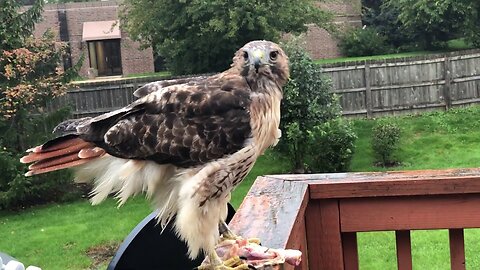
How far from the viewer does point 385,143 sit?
33.8 ft

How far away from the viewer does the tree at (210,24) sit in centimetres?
1151

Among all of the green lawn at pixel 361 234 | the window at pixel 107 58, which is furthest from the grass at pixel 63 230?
the window at pixel 107 58

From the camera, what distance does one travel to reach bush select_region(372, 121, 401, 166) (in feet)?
33.9

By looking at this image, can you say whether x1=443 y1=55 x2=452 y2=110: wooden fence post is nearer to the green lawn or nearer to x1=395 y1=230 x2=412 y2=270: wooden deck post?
the green lawn

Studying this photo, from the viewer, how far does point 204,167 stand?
1872mm

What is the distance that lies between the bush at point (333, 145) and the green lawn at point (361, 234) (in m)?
0.40

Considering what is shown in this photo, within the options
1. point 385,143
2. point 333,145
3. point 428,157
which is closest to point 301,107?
point 333,145

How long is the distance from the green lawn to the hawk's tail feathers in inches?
80.9

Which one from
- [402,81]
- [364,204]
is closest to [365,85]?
[402,81]

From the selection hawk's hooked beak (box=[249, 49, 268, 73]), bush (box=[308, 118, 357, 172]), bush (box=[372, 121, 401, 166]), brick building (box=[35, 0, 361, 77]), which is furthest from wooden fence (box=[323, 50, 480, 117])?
brick building (box=[35, 0, 361, 77])

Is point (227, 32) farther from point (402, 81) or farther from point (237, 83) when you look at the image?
point (237, 83)

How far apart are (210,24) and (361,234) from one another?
18.1ft

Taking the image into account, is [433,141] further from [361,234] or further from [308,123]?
[361,234]

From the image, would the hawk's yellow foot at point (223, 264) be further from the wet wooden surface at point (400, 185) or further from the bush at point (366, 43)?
the bush at point (366, 43)
